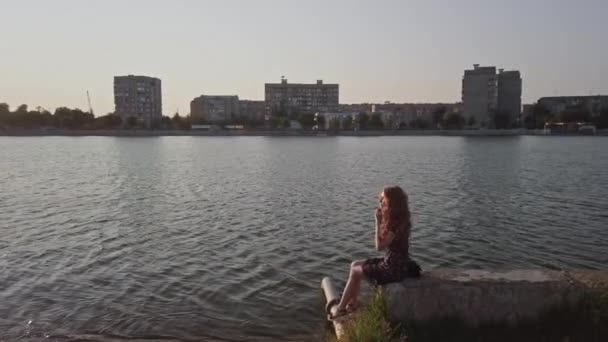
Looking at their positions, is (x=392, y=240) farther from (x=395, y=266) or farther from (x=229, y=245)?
(x=229, y=245)

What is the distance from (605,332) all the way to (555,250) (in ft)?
35.0

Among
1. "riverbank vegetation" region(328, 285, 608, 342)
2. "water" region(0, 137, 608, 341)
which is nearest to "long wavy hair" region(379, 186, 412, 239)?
"riverbank vegetation" region(328, 285, 608, 342)

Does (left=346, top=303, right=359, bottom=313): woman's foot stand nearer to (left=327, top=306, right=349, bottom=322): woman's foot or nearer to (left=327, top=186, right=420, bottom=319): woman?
(left=327, top=306, right=349, bottom=322): woman's foot

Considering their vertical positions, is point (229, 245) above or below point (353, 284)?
below

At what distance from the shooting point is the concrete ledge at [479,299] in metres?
7.42

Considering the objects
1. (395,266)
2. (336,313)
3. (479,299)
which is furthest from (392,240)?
(336,313)

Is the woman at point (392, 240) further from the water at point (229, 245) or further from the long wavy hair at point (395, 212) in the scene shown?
the water at point (229, 245)

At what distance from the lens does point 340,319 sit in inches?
335

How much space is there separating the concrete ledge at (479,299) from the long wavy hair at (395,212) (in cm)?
82

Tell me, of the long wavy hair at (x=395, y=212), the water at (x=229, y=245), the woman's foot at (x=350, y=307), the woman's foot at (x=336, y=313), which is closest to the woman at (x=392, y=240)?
the long wavy hair at (x=395, y=212)

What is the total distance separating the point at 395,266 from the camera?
25.6 ft

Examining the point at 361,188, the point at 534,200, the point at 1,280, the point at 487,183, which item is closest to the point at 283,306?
the point at 1,280

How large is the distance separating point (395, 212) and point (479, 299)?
1586 millimetres

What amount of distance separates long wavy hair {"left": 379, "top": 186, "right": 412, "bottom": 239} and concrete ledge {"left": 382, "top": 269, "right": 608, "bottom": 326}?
0.82 meters
